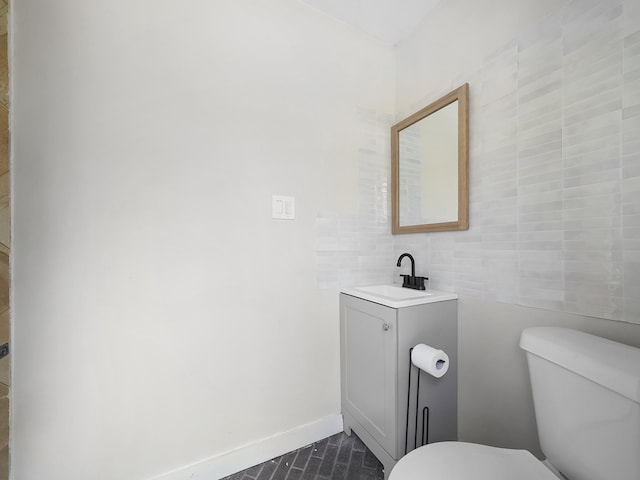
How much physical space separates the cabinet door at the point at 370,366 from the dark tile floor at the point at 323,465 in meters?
0.16

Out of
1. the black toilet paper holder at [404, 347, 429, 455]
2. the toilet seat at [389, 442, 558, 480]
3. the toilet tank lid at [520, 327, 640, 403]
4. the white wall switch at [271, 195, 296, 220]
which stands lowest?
the black toilet paper holder at [404, 347, 429, 455]

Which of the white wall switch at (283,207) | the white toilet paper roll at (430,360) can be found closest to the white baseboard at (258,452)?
the white toilet paper roll at (430,360)

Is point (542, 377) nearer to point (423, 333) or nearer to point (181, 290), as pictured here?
point (423, 333)

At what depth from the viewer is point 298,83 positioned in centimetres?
140

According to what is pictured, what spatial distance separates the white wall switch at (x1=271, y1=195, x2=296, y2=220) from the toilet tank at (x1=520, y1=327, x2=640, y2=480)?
1.07m

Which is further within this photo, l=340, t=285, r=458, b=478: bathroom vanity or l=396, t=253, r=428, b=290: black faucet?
l=396, t=253, r=428, b=290: black faucet

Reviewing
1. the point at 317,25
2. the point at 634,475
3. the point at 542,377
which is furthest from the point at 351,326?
the point at 317,25

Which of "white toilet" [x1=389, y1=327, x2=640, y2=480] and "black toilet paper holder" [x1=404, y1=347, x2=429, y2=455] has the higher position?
"white toilet" [x1=389, y1=327, x2=640, y2=480]

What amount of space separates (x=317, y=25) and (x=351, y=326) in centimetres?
167

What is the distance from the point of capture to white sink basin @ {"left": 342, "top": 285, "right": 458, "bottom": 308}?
1127 millimetres

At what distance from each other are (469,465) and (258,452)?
3.24ft

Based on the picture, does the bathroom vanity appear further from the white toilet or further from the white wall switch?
the white wall switch

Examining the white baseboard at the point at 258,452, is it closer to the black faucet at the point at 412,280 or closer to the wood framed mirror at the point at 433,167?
the black faucet at the point at 412,280

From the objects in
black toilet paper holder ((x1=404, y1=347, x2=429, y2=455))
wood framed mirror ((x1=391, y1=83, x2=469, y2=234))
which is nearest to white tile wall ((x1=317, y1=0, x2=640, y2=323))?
wood framed mirror ((x1=391, y1=83, x2=469, y2=234))
